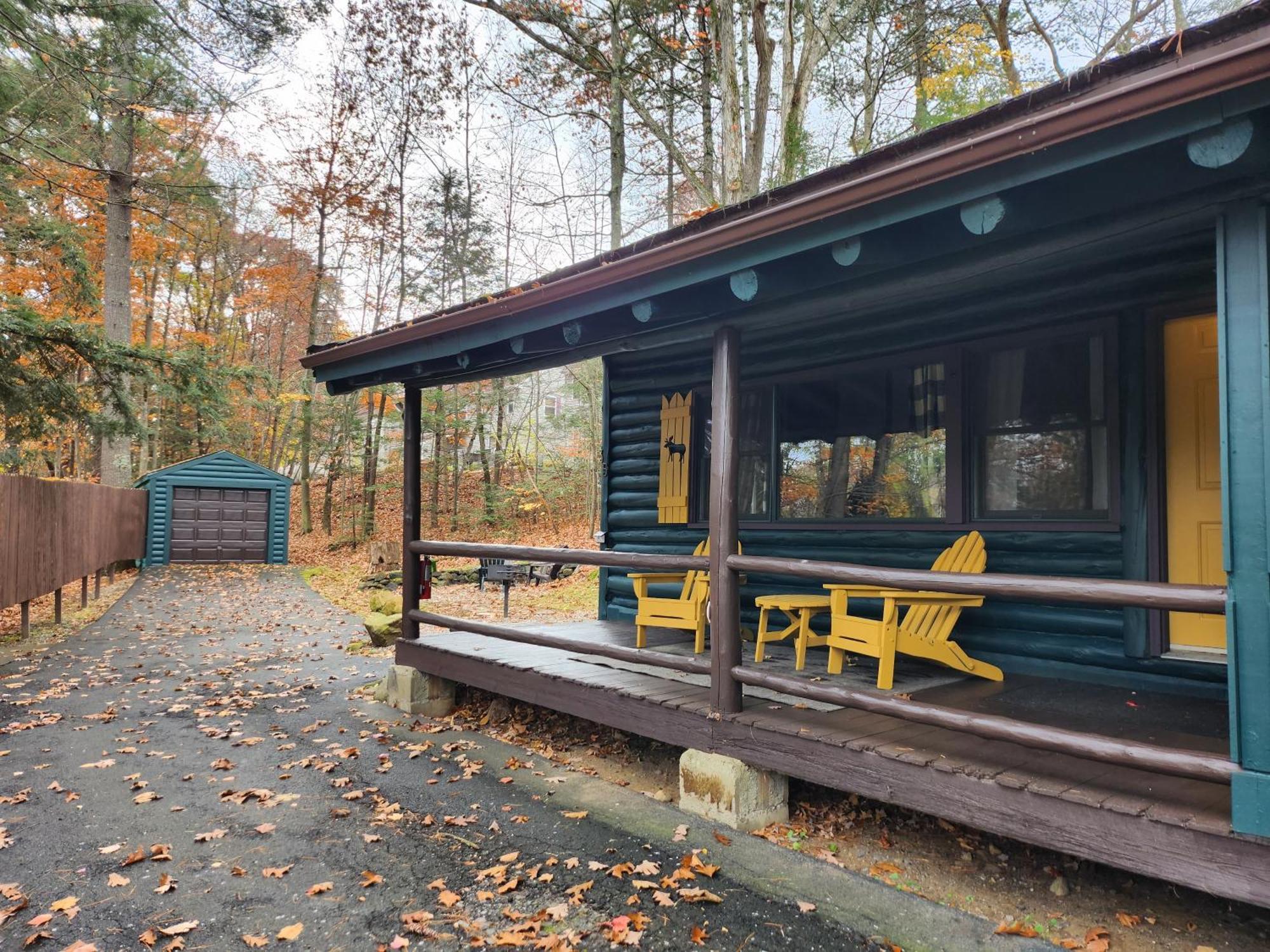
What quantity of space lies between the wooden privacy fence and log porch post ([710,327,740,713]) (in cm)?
814

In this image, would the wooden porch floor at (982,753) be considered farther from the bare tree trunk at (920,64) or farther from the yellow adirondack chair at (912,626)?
the bare tree trunk at (920,64)

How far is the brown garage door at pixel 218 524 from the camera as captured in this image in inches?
685

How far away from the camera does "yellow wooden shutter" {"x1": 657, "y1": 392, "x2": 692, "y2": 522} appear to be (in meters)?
6.26

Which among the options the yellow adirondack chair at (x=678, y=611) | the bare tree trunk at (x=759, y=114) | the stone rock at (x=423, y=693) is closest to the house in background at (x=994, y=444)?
the stone rock at (x=423, y=693)

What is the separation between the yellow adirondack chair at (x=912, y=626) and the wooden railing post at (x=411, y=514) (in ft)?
10.4

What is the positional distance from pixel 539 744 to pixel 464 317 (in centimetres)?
274

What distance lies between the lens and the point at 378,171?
19641 mm

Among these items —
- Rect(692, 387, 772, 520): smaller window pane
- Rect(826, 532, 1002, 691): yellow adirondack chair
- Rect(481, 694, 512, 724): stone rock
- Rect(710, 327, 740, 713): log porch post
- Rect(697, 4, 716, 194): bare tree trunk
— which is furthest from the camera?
Rect(697, 4, 716, 194): bare tree trunk

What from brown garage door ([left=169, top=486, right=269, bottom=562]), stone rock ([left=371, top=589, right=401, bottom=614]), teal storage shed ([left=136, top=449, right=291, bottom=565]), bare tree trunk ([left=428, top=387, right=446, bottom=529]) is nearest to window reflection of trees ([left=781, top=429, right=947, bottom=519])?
stone rock ([left=371, top=589, right=401, bottom=614])

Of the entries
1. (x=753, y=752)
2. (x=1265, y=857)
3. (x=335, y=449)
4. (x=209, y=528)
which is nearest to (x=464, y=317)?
(x=753, y=752)

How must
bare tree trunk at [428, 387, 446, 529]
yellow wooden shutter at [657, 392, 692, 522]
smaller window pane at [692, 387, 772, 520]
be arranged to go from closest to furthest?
1. smaller window pane at [692, 387, 772, 520]
2. yellow wooden shutter at [657, 392, 692, 522]
3. bare tree trunk at [428, 387, 446, 529]

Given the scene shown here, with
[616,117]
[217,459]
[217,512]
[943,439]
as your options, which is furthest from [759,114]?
[217,512]

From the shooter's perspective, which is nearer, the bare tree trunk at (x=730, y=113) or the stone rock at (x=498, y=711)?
the stone rock at (x=498, y=711)

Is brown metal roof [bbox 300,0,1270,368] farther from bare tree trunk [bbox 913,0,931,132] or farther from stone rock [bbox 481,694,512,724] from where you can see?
bare tree trunk [bbox 913,0,931,132]
